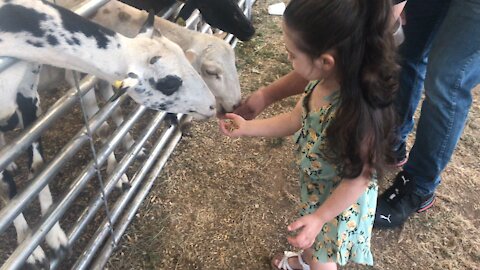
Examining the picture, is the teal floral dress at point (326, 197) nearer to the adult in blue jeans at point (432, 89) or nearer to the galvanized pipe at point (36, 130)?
the adult in blue jeans at point (432, 89)

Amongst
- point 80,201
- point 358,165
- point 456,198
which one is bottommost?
point 456,198

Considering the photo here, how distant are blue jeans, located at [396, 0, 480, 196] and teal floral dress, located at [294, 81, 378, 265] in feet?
1.79

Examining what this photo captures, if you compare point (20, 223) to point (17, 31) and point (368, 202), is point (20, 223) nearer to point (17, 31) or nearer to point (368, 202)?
point (17, 31)

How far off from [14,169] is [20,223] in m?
0.51

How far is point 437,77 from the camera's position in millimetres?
1611

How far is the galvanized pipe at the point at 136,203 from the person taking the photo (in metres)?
1.75

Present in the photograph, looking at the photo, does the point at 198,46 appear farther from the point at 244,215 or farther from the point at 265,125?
the point at 244,215

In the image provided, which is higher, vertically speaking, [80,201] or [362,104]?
[362,104]

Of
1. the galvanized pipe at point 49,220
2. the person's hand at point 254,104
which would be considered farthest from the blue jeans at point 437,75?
the galvanized pipe at point 49,220

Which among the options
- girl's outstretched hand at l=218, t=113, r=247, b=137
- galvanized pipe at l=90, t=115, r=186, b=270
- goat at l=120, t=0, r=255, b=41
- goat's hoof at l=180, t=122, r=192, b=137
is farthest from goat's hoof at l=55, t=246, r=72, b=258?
goat at l=120, t=0, r=255, b=41

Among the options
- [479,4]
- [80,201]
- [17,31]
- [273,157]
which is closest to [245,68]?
[273,157]

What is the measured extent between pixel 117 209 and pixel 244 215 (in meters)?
0.57

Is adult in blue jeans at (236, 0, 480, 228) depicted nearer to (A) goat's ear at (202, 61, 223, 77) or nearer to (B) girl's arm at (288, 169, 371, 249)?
(A) goat's ear at (202, 61, 223, 77)

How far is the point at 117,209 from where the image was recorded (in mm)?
1863
